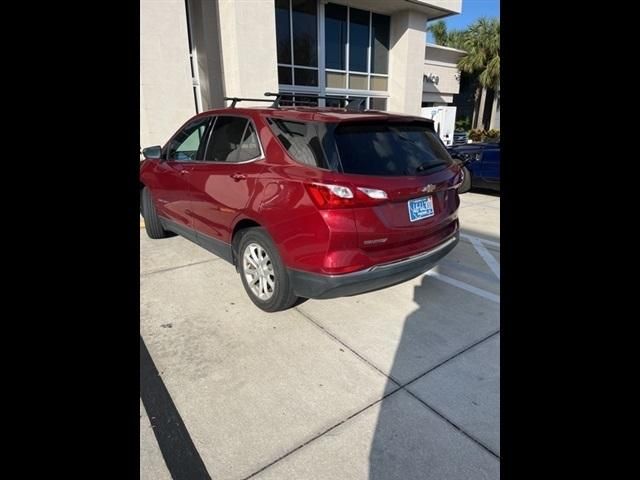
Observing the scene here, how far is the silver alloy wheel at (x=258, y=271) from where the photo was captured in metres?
3.39

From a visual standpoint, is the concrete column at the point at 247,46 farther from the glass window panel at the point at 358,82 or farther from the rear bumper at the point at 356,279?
the rear bumper at the point at 356,279

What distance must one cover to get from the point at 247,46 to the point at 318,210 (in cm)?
874

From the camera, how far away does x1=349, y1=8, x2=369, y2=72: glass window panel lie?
14.5m

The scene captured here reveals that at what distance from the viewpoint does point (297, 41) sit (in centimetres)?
1285

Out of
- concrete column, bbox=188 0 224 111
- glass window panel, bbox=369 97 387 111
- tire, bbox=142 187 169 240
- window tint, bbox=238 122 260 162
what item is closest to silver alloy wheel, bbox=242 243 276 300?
window tint, bbox=238 122 260 162

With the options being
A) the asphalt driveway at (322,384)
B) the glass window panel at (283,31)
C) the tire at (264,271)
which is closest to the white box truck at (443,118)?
the glass window panel at (283,31)

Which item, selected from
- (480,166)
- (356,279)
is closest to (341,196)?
(356,279)

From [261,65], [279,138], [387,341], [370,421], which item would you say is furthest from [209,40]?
[370,421]

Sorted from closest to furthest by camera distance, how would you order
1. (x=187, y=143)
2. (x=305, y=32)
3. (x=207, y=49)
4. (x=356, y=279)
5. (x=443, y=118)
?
(x=356, y=279)
(x=187, y=143)
(x=207, y=49)
(x=305, y=32)
(x=443, y=118)

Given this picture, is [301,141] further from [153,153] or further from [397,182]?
[153,153]

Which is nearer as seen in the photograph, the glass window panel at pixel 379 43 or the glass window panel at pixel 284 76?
the glass window panel at pixel 284 76

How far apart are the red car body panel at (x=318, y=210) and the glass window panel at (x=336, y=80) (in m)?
11.1

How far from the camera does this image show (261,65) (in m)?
10.3
